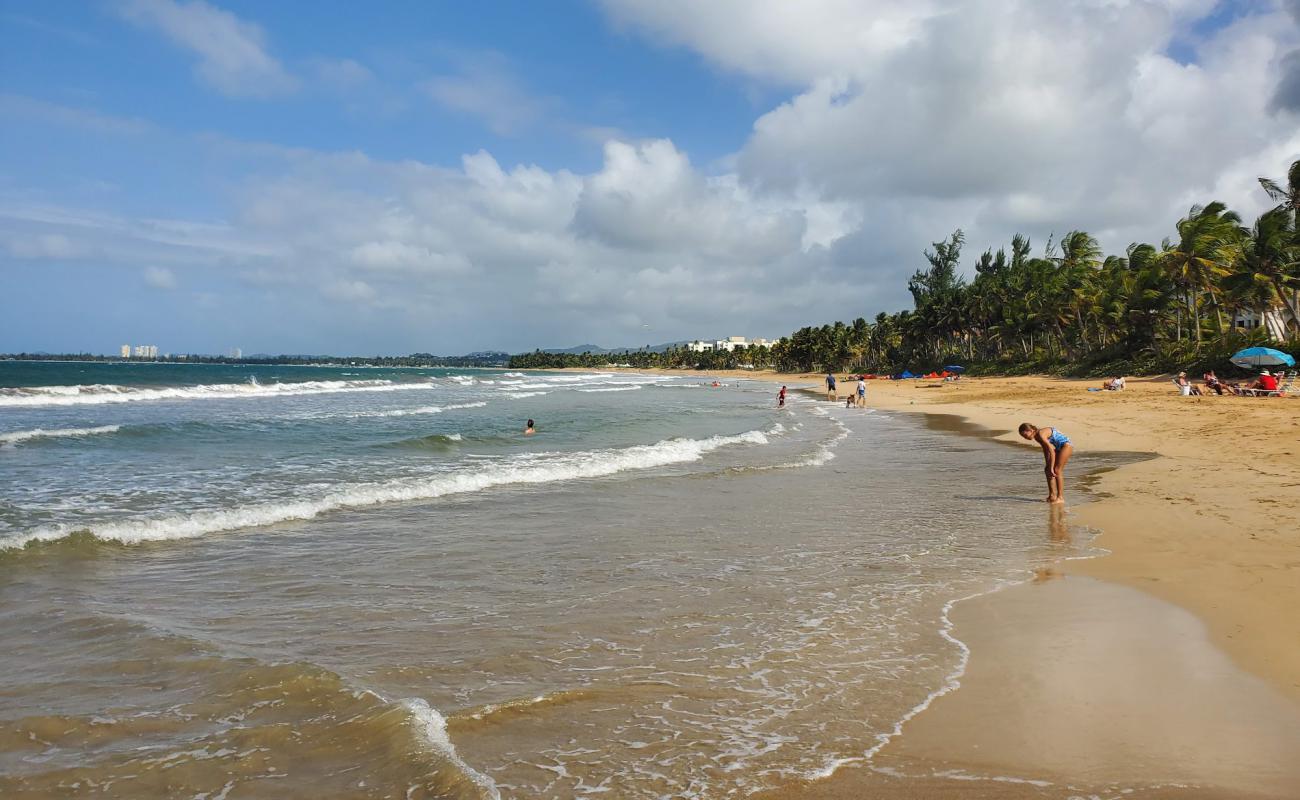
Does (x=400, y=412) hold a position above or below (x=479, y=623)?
above

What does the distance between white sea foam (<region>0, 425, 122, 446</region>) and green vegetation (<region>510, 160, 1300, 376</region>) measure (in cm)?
5003

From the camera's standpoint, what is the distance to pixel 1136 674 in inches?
191

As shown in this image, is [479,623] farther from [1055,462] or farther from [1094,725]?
[1055,462]

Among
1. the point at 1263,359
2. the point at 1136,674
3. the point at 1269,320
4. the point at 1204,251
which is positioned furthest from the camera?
the point at 1269,320

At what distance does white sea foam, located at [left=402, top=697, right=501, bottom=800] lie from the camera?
3630mm

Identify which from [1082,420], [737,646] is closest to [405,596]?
[737,646]

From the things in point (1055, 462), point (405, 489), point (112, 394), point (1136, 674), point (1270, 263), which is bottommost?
point (405, 489)

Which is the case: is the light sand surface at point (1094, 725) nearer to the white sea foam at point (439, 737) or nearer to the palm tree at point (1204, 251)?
the white sea foam at point (439, 737)

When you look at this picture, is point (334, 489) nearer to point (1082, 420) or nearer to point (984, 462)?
point (984, 462)

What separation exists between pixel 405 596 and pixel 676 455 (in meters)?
12.6

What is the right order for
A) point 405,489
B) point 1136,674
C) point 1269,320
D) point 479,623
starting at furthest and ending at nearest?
point 1269,320, point 405,489, point 479,623, point 1136,674

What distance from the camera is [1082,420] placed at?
25.6 metres

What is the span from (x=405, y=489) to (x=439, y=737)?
32.6 ft

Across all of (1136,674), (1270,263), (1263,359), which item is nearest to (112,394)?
(1136,674)
